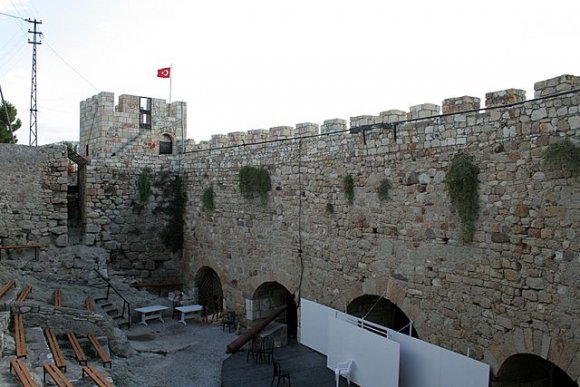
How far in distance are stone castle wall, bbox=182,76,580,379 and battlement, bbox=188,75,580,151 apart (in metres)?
0.02

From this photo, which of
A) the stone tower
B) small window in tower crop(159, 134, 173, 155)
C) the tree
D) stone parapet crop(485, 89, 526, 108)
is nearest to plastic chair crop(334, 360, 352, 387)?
stone parapet crop(485, 89, 526, 108)

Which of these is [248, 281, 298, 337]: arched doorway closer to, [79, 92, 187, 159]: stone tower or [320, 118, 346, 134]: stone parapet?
[320, 118, 346, 134]: stone parapet

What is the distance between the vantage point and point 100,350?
32.4ft

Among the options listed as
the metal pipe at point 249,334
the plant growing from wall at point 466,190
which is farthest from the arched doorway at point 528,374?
the metal pipe at point 249,334

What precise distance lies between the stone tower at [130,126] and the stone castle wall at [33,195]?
1.37 meters

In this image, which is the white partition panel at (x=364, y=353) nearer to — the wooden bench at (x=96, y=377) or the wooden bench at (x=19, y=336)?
the wooden bench at (x=96, y=377)

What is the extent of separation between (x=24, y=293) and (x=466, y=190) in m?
9.11

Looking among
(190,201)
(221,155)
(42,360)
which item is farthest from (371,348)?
(190,201)

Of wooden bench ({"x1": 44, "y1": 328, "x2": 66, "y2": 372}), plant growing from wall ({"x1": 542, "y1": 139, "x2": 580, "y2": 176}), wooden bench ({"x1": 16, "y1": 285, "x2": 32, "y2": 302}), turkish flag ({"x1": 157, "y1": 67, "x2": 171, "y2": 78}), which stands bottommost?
wooden bench ({"x1": 44, "y1": 328, "x2": 66, "y2": 372})

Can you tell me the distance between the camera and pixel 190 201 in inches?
592

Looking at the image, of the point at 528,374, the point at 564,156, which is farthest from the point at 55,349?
the point at 564,156

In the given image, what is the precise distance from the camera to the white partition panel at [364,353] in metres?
8.16

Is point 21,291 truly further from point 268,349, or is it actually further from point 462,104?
point 462,104

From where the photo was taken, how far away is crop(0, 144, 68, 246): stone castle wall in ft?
44.3
